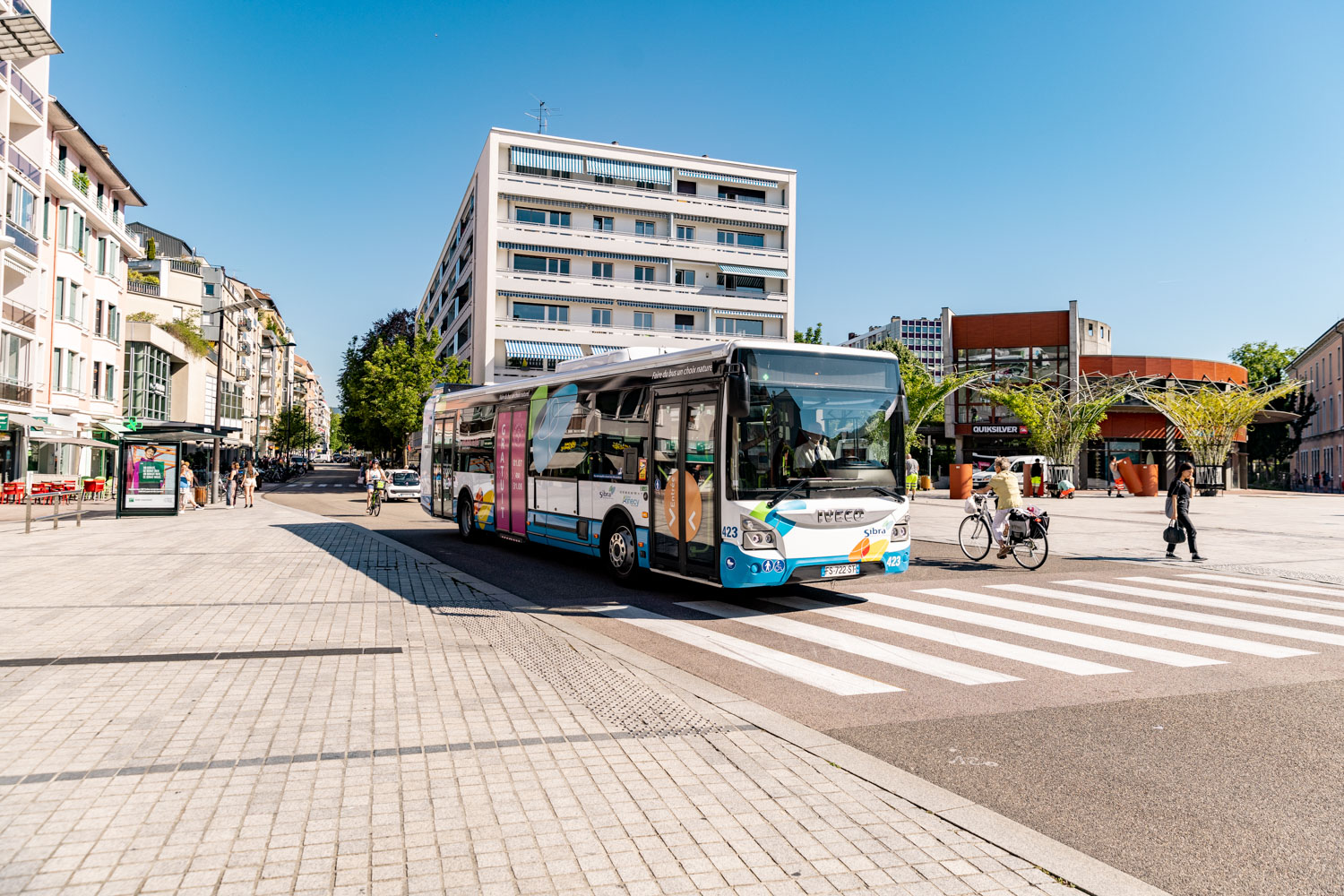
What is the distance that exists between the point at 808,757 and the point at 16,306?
124 ft

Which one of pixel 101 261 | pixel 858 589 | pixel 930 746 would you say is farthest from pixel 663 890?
pixel 101 261

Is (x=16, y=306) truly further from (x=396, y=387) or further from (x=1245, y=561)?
(x=1245, y=561)

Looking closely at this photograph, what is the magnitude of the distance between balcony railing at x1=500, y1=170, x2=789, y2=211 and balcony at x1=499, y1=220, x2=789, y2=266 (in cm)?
127

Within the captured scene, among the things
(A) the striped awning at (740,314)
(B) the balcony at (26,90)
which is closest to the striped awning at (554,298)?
Answer: (A) the striped awning at (740,314)

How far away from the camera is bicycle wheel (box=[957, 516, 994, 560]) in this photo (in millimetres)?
14305

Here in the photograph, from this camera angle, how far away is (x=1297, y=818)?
411cm

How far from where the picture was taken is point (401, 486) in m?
37.2

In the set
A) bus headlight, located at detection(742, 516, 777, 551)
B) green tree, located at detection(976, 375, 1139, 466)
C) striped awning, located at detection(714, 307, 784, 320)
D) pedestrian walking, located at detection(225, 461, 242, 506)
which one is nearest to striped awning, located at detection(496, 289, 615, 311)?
striped awning, located at detection(714, 307, 784, 320)

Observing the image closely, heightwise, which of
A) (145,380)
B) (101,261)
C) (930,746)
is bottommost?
(930,746)

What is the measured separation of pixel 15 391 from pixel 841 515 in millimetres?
34833

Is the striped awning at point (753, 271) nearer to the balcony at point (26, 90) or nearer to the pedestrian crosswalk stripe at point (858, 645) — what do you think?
the balcony at point (26, 90)

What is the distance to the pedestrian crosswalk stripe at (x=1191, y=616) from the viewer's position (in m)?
8.45

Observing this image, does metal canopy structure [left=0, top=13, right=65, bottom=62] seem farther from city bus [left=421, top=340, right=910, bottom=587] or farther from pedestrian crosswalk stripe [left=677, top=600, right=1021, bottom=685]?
pedestrian crosswalk stripe [left=677, top=600, right=1021, bottom=685]

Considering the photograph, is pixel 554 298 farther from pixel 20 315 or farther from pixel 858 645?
pixel 858 645
